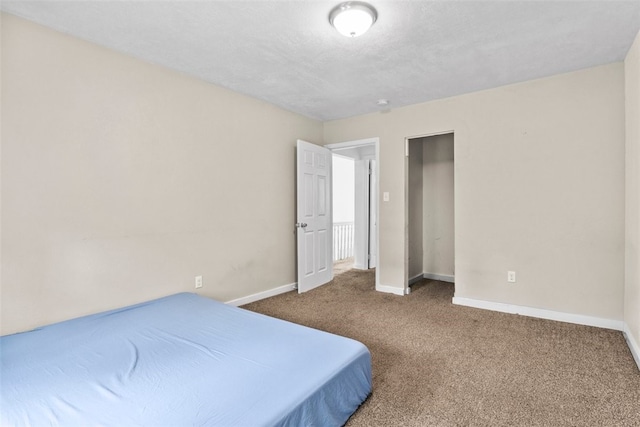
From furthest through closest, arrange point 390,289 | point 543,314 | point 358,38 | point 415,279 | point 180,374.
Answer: point 415,279
point 390,289
point 543,314
point 358,38
point 180,374

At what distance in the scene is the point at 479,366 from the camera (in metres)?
2.23

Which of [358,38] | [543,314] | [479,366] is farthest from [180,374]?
[543,314]

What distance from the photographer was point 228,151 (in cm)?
349

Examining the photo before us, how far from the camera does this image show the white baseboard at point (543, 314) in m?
2.90

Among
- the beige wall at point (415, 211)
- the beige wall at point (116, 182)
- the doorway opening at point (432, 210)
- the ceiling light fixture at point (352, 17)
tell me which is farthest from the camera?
the doorway opening at point (432, 210)

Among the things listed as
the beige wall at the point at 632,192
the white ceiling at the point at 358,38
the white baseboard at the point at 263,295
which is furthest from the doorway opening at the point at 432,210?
the beige wall at the point at 632,192

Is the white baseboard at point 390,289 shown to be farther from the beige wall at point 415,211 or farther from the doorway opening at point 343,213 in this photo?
the doorway opening at point 343,213

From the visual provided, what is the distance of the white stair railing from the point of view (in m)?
6.71

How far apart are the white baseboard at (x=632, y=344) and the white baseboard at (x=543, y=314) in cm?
15

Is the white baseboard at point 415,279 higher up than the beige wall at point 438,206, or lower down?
lower down

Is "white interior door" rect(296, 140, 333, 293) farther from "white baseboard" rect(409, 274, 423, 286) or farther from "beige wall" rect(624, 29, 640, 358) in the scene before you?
"beige wall" rect(624, 29, 640, 358)

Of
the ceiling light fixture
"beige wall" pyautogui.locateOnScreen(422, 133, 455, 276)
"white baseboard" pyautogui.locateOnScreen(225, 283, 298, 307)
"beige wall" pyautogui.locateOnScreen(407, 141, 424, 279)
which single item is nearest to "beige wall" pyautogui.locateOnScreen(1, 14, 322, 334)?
"white baseboard" pyautogui.locateOnScreen(225, 283, 298, 307)

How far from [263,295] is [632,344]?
11.2 ft

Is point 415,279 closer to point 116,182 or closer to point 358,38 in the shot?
point 358,38
